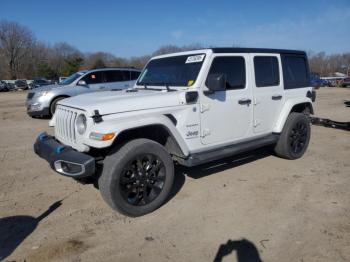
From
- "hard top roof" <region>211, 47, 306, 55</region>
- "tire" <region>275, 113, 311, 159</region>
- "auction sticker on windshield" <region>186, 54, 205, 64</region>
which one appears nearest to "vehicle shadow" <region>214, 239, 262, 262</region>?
"auction sticker on windshield" <region>186, 54, 205, 64</region>

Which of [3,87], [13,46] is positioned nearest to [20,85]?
[3,87]

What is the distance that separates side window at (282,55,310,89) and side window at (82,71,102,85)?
297 inches

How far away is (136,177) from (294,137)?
3496 millimetres

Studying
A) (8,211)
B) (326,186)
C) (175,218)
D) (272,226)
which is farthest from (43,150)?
(326,186)

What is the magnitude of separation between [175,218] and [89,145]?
1.37 metres

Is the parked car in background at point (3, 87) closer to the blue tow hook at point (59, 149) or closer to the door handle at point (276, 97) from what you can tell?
the blue tow hook at point (59, 149)

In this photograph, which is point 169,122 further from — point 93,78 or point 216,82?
point 93,78

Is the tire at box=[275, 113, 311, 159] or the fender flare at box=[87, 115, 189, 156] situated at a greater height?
the fender flare at box=[87, 115, 189, 156]

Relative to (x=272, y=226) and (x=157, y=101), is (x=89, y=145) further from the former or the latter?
(x=272, y=226)

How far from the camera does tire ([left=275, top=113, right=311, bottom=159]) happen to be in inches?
223

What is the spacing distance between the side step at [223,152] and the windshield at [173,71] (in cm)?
103

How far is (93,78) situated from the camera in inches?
448

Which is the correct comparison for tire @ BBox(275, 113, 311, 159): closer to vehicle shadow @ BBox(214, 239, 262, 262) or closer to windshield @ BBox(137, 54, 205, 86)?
windshield @ BBox(137, 54, 205, 86)

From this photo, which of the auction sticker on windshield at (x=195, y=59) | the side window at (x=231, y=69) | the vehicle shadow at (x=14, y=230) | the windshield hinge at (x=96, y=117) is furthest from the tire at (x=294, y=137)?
the vehicle shadow at (x=14, y=230)
